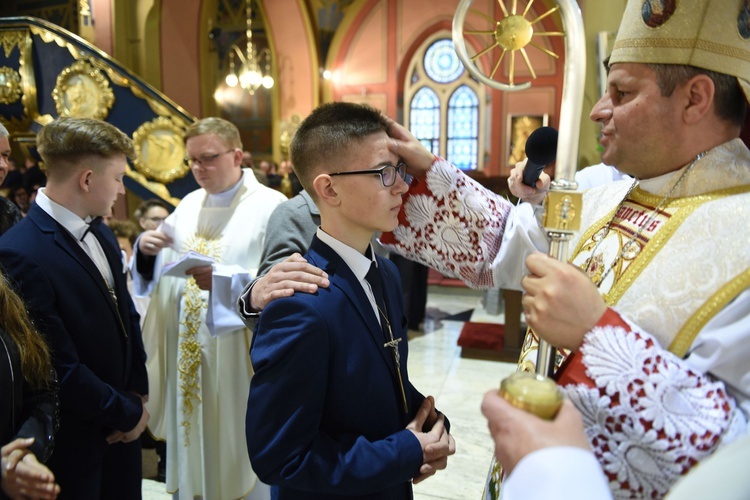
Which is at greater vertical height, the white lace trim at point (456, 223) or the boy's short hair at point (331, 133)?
the boy's short hair at point (331, 133)

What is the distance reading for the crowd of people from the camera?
2.93ft

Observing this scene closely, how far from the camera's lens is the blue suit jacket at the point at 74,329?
181cm

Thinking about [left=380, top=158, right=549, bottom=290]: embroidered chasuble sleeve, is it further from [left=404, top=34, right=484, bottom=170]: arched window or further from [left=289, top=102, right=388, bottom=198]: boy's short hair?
[left=404, top=34, right=484, bottom=170]: arched window

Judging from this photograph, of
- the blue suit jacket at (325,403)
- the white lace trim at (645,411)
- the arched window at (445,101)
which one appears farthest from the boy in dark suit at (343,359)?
the arched window at (445,101)

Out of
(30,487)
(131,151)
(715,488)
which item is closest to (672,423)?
(715,488)

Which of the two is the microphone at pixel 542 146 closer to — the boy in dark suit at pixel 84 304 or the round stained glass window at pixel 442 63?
the boy in dark suit at pixel 84 304

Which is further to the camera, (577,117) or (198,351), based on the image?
(198,351)

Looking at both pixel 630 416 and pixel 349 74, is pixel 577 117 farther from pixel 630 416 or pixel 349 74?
pixel 349 74

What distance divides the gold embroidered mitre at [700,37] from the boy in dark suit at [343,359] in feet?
2.21

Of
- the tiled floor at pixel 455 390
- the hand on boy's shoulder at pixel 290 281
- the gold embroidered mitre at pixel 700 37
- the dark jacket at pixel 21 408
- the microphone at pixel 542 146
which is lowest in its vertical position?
the tiled floor at pixel 455 390

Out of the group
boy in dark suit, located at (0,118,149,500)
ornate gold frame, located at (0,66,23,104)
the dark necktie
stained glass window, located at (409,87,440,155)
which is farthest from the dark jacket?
stained glass window, located at (409,87,440,155)

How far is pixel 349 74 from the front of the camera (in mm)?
11234

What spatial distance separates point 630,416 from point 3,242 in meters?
2.06

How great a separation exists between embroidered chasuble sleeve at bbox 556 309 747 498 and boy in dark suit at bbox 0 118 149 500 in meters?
1.70
